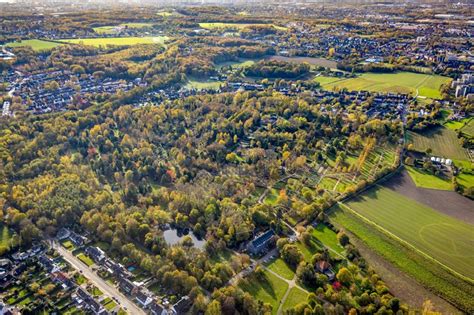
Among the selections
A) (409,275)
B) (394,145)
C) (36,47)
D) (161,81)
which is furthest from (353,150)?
(36,47)

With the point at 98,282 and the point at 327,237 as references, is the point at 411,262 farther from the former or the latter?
the point at 98,282

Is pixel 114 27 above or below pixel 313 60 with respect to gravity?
above

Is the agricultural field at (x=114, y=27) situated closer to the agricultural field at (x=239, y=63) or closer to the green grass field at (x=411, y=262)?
the agricultural field at (x=239, y=63)

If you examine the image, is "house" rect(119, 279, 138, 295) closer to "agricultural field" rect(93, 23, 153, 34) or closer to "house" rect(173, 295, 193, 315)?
→ "house" rect(173, 295, 193, 315)

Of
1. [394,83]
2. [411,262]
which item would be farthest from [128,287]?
[394,83]

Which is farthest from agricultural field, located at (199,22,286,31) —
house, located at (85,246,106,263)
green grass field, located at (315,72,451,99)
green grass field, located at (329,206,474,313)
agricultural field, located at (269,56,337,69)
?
house, located at (85,246,106,263)
